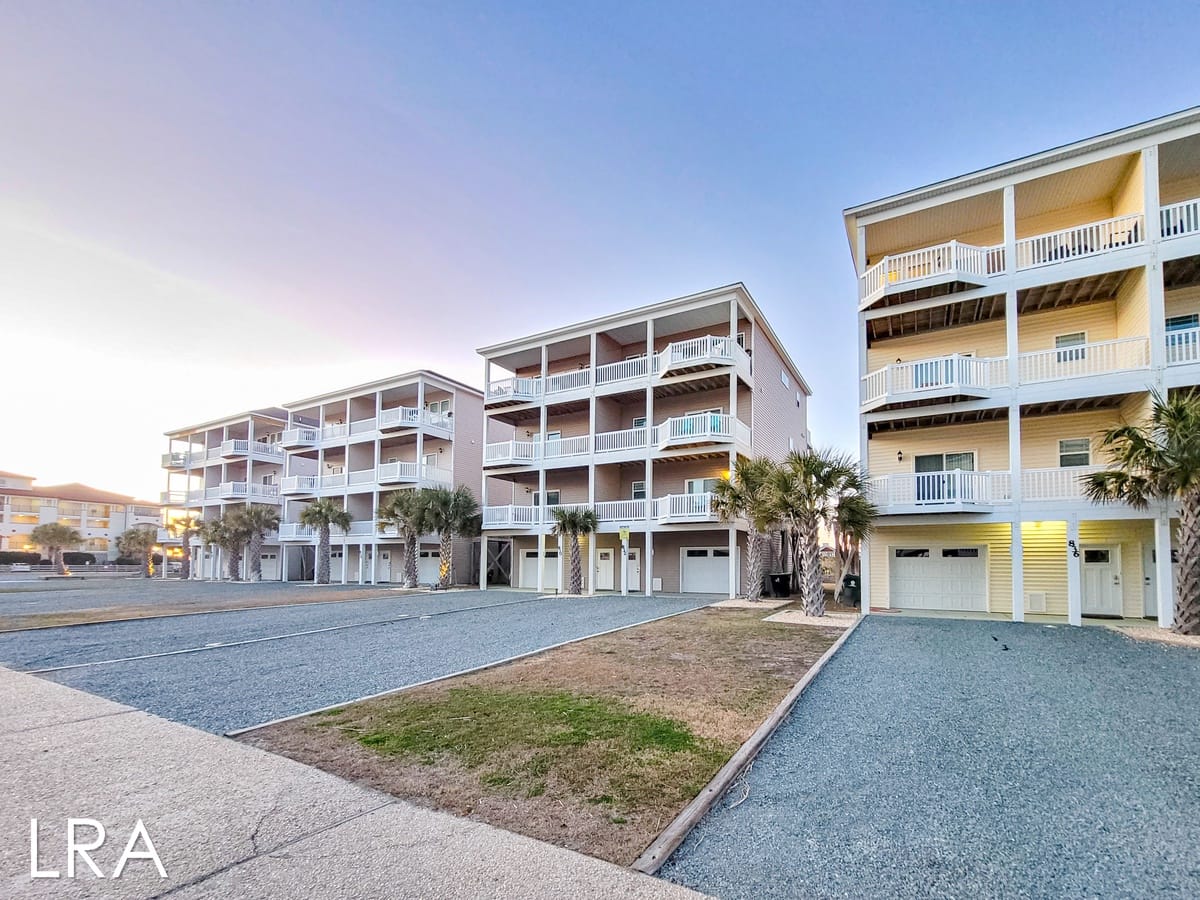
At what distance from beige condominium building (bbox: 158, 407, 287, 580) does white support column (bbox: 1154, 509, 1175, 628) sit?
41.5 metres

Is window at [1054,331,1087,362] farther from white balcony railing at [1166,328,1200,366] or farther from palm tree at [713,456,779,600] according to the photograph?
palm tree at [713,456,779,600]

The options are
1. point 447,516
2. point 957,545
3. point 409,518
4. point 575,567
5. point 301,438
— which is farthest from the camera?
point 301,438

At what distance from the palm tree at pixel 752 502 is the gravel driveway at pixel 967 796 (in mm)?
8757

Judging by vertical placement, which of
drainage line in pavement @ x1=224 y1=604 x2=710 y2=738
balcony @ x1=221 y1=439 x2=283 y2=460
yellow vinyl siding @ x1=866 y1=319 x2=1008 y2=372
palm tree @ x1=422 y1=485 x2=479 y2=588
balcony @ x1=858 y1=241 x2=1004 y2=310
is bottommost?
drainage line in pavement @ x1=224 y1=604 x2=710 y2=738

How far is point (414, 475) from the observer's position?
31656mm

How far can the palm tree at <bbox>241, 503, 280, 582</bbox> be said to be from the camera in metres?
36.3

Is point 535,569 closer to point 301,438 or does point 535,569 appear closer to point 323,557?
point 323,557

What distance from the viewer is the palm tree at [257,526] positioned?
36281mm

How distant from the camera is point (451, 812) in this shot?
389cm

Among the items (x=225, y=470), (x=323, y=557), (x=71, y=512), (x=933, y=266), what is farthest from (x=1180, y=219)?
(x=71, y=512)

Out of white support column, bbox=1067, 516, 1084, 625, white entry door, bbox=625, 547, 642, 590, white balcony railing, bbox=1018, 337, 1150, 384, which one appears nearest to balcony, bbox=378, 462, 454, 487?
white entry door, bbox=625, 547, 642, 590

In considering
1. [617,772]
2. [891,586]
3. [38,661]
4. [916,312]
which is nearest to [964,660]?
[617,772]

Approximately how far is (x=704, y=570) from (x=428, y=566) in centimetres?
1670

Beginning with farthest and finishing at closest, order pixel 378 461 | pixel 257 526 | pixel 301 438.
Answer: pixel 301 438, pixel 257 526, pixel 378 461
